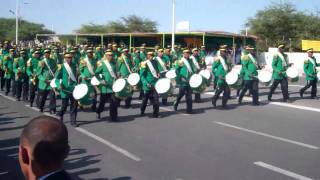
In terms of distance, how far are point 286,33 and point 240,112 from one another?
36.2 m

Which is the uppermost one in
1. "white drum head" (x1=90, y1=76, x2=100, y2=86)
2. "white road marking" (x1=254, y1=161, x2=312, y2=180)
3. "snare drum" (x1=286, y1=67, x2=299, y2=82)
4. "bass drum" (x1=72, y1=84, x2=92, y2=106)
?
"snare drum" (x1=286, y1=67, x2=299, y2=82)

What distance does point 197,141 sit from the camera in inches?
358

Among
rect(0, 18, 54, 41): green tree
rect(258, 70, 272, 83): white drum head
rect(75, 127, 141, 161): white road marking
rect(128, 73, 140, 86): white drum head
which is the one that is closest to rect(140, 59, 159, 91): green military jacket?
rect(128, 73, 140, 86): white drum head

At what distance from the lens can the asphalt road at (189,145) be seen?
702cm

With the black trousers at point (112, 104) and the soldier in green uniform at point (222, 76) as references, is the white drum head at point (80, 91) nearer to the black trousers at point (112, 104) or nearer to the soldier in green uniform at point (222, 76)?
the black trousers at point (112, 104)

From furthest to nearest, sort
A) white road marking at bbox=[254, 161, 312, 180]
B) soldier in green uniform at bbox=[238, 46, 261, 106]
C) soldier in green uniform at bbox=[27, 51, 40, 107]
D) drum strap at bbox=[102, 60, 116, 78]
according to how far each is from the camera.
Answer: soldier in green uniform at bbox=[238, 46, 261, 106] < soldier in green uniform at bbox=[27, 51, 40, 107] < drum strap at bbox=[102, 60, 116, 78] < white road marking at bbox=[254, 161, 312, 180]

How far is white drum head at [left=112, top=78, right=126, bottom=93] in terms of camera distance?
11.4 m

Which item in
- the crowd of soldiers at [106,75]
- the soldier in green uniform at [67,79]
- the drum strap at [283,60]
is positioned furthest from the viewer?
the drum strap at [283,60]

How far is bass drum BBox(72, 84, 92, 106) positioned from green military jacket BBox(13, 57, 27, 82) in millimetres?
4974

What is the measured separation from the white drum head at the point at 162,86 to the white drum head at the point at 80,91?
2.07 meters

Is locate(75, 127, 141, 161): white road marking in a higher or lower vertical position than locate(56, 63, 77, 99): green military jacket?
lower

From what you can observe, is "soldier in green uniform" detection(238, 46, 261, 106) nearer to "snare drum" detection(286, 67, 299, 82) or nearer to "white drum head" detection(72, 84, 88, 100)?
"snare drum" detection(286, 67, 299, 82)

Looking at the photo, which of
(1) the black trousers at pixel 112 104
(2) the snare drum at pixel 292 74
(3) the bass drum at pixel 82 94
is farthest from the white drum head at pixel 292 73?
(3) the bass drum at pixel 82 94

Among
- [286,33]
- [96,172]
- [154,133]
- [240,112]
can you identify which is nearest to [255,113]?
[240,112]
